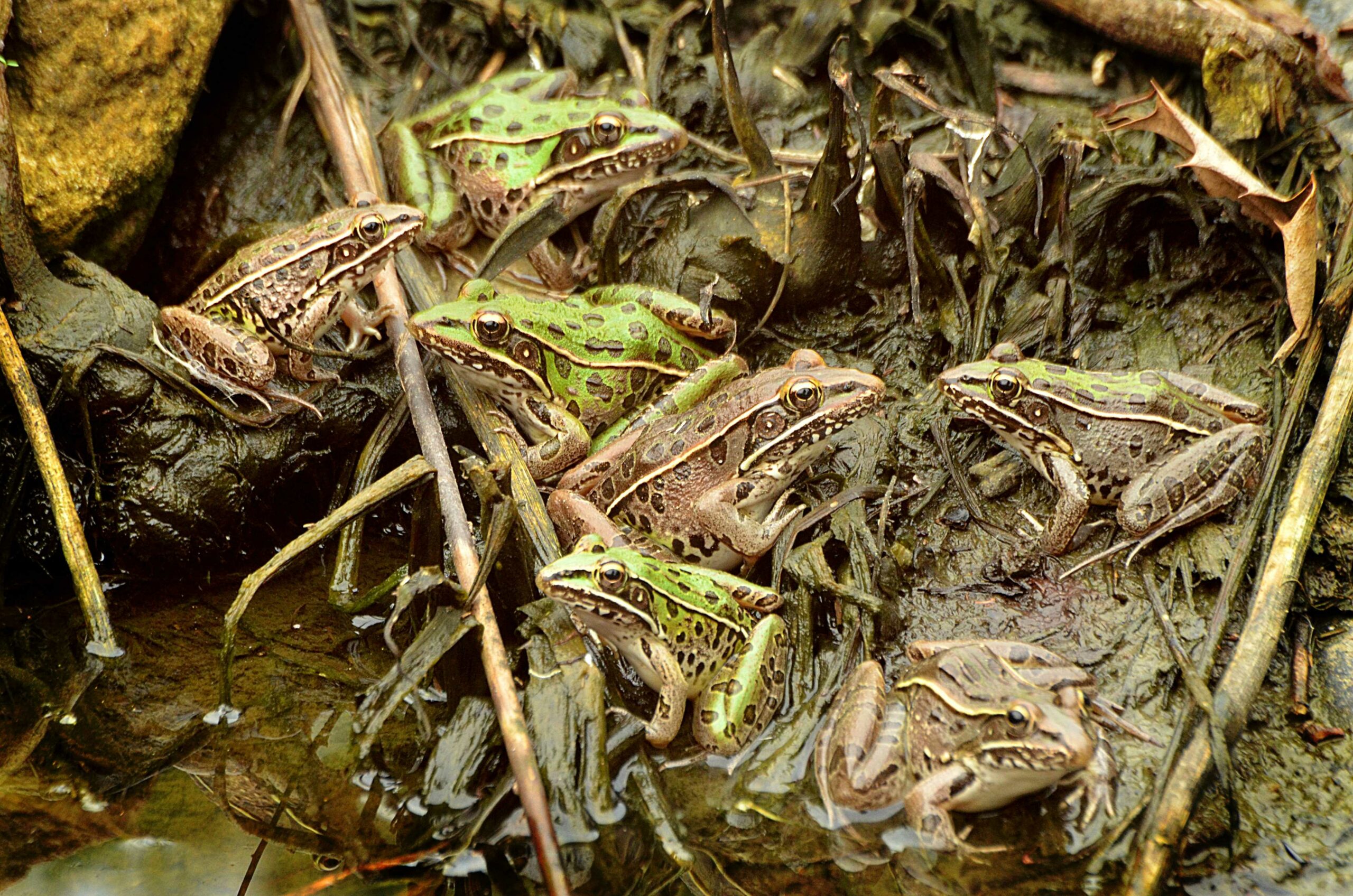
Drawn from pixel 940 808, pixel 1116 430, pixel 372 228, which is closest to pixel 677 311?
pixel 372 228

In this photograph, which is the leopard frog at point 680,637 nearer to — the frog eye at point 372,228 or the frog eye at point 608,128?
the frog eye at point 372,228

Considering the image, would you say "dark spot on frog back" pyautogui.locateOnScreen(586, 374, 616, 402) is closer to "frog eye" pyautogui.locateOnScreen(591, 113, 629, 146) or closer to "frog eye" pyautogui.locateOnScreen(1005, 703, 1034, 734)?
"frog eye" pyautogui.locateOnScreen(591, 113, 629, 146)

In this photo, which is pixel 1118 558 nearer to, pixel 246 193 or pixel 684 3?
pixel 684 3

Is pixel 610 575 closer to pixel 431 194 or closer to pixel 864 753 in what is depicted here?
pixel 864 753

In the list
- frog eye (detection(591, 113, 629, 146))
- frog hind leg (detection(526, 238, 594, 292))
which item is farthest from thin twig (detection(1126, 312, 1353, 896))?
frog eye (detection(591, 113, 629, 146))

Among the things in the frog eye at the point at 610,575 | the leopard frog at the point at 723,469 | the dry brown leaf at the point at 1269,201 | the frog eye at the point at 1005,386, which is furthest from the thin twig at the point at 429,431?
the dry brown leaf at the point at 1269,201
